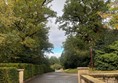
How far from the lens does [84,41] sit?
47625 mm

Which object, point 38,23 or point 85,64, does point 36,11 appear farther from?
point 85,64

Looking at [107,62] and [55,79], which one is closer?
[55,79]

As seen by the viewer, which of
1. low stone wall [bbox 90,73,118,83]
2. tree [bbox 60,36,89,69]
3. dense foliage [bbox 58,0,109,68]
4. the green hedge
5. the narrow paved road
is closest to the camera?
low stone wall [bbox 90,73,118,83]

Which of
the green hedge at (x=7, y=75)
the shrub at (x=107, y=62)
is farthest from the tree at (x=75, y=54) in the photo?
the green hedge at (x=7, y=75)

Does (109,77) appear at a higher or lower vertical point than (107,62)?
lower

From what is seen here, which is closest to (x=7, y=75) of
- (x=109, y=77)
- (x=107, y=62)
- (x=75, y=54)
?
(x=109, y=77)

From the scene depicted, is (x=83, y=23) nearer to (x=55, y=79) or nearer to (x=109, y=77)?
(x=55, y=79)

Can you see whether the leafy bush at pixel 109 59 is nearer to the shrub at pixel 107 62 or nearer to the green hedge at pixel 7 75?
the shrub at pixel 107 62

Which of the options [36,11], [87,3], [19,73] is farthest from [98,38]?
[19,73]

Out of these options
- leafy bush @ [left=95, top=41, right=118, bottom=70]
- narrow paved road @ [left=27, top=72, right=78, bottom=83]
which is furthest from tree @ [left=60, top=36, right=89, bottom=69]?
narrow paved road @ [left=27, top=72, right=78, bottom=83]

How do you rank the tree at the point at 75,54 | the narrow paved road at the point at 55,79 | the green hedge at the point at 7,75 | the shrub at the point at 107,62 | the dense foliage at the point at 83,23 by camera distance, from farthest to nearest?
the tree at the point at 75,54 < the dense foliage at the point at 83,23 < the shrub at the point at 107,62 < the narrow paved road at the point at 55,79 < the green hedge at the point at 7,75

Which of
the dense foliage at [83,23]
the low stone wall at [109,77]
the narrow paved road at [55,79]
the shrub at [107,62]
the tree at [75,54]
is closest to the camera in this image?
the low stone wall at [109,77]

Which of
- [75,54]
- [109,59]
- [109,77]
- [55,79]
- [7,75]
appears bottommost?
[55,79]

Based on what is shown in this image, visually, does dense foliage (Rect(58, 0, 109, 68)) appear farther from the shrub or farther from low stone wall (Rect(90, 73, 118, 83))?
low stone wall (Rect(90, 73, 118, 83))
